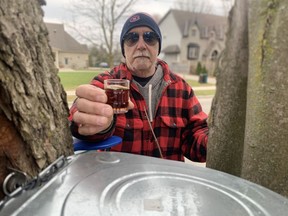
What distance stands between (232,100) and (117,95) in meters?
0.62

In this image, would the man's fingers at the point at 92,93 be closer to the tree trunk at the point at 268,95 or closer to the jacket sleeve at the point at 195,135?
the tree trunk at the point at 268,95

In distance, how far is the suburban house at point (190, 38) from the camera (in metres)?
38.2

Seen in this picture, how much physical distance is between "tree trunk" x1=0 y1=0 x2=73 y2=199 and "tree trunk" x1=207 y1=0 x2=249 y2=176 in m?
0.79

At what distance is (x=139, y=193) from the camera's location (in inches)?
33.2

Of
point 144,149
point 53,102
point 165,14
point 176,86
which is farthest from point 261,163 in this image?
A: point 165,14

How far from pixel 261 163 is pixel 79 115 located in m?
0.86

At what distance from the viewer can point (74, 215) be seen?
69 cm

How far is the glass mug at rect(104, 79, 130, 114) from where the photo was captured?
1516 mm

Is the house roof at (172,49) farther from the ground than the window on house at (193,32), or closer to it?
closer to it

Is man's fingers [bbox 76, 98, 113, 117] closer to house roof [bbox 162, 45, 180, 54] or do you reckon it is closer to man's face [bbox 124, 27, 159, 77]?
man's face [bbox 124, 27, 159, 77]

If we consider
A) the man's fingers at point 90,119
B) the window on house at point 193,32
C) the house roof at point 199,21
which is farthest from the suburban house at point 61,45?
the house roof at point 199,21

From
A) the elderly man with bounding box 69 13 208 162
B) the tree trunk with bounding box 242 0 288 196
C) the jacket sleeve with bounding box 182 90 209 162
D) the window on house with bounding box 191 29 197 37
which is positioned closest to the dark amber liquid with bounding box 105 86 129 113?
the elderly man with bounding box 69 13 208 162

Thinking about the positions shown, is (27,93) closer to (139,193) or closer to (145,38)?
(139,193)

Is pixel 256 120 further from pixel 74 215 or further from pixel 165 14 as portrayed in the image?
pixel 165 14
